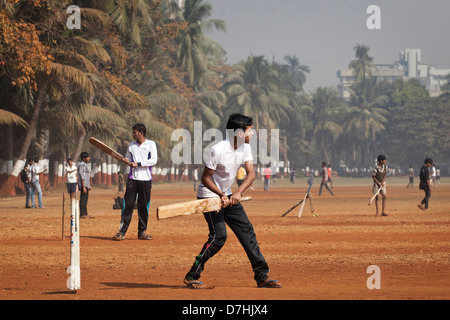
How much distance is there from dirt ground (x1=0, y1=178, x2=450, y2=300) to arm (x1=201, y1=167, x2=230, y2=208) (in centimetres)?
95

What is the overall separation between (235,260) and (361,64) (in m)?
105

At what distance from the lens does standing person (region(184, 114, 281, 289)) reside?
827 cm

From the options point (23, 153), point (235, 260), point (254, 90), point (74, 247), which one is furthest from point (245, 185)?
point (254, 90)

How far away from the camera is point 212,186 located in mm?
8227

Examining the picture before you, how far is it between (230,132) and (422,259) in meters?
4.60

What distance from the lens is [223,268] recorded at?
10648mm

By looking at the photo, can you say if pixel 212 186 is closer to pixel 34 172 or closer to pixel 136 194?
pixel 136 194

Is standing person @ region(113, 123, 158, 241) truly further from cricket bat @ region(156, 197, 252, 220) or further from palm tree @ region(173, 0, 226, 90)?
palm tree @ region(173, 0, 226, 90)


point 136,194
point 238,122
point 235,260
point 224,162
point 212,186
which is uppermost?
point 238,122

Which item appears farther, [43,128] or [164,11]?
[164,11]

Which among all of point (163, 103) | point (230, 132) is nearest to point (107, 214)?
point (230, 132)

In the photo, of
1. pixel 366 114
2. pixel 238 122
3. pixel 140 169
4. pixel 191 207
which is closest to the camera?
pixel 191 207

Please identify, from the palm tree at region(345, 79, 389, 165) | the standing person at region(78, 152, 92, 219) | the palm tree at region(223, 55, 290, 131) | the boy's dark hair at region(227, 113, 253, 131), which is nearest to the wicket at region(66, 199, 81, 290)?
the boy's dark hair at region(227, 113, 253, 131)
